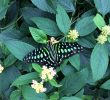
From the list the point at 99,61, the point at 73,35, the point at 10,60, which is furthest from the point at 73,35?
the point at 10,60

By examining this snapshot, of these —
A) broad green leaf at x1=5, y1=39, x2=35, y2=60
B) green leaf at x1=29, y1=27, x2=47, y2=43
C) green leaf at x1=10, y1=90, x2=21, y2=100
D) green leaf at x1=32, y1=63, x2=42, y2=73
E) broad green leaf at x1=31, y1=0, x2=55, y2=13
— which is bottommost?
green leaf at x1=10, y1=90, x2=21, y2=100

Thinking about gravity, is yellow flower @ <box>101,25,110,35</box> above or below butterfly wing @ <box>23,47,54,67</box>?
above

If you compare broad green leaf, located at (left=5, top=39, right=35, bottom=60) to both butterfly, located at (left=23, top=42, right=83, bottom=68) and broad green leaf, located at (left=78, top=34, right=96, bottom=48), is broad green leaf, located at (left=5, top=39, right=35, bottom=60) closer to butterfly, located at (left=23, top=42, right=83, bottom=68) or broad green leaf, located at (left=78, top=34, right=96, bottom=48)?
butterfly, located at (left=23, top=42, right=83, bottom=68)

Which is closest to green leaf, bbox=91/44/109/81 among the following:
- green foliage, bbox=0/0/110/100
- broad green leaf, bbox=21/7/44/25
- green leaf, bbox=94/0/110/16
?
green foliage, bbox=0/0/110/100

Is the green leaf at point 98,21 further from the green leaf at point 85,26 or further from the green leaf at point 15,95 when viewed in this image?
the green leaf at point 15,95

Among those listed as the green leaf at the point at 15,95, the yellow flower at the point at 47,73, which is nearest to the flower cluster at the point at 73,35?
the yellow flower at the point at 47,73

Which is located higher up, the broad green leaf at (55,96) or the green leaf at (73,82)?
the green leaf at (73,82)

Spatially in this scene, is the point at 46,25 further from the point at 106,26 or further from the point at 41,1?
the point at 106,26

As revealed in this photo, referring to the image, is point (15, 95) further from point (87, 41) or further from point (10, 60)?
point (87, 41)
